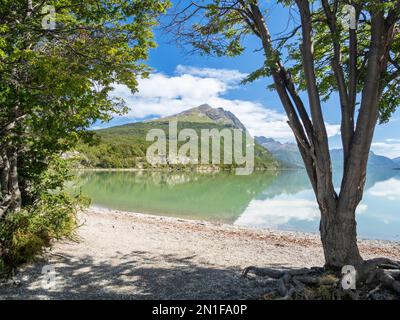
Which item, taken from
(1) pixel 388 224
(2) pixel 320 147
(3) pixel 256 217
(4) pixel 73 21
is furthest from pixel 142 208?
(2) pixel 320 147

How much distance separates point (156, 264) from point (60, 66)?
5.68 meters

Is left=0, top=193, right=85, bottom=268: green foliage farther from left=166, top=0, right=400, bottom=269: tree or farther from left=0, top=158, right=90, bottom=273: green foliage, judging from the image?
left=166, top=0, right=400, bottom=269: tree

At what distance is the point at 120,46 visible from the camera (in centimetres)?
870

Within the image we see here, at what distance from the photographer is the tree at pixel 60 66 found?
7.41 m

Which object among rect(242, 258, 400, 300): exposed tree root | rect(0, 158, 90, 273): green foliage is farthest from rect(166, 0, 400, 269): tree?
rect(0, 158, 90, 273): green foliage

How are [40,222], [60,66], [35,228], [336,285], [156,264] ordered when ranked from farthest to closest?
1. [40,222]
2. [35,228]
3. [156,264]
4. [60,66]
5. [336,285]

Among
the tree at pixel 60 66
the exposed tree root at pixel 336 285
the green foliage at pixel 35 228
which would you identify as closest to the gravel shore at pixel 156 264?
the green foliage at pixel 35 228

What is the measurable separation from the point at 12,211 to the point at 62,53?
4.70 meters

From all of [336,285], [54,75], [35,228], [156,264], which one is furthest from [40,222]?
[336,285]

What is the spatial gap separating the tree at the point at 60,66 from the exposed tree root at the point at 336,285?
239 inches

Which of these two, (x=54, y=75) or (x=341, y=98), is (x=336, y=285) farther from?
(x=54, y=75)

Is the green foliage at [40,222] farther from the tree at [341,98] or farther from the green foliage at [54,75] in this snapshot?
the tree at [341,98]

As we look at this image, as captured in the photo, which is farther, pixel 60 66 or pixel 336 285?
pixel 60 66

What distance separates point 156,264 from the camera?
29.9ft
